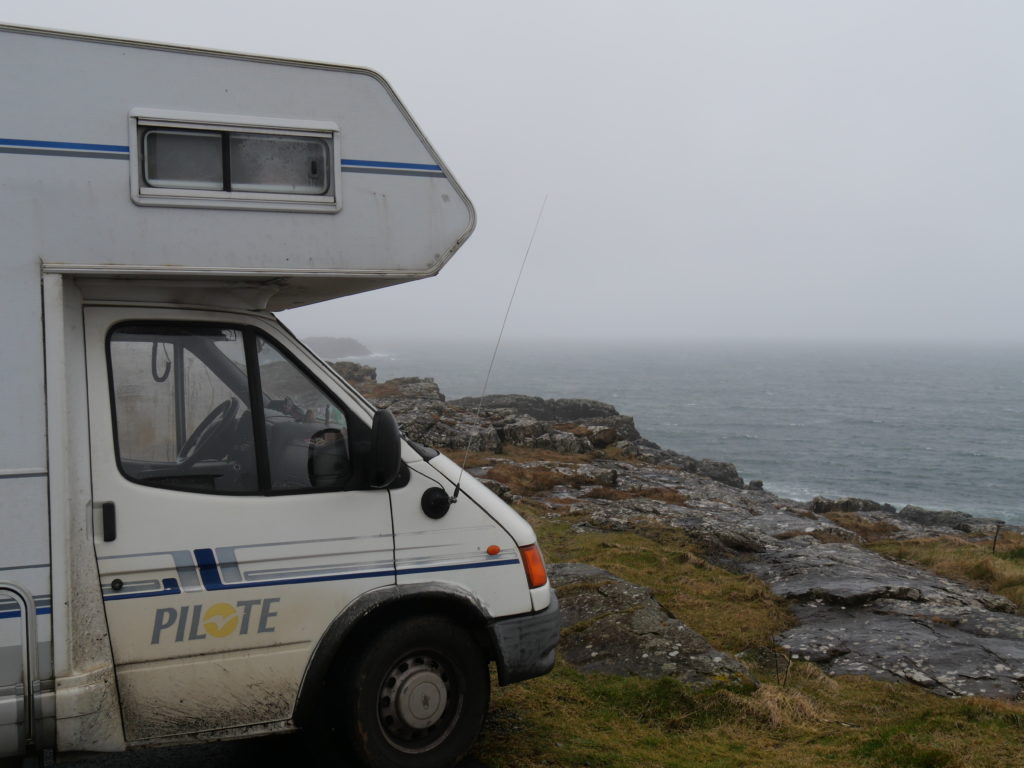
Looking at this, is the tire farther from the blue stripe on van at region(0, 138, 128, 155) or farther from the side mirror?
the blue stripe on van at region(0, 138, 128, 155)

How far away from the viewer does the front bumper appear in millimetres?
5161

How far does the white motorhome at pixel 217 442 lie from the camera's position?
4.13m

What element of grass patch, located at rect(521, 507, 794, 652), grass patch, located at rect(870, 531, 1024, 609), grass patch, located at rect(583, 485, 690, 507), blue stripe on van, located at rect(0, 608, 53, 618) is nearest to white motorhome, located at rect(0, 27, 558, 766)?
blue stripe on van, located at rect(0, 608, 53, 618)

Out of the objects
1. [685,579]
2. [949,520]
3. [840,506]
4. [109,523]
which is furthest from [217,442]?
[949,520]

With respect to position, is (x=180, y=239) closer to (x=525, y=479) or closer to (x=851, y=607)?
(x=851, y=607)

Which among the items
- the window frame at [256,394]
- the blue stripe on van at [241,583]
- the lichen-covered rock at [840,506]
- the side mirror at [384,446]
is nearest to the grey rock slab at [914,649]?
the blue stripe on van at [241,583]

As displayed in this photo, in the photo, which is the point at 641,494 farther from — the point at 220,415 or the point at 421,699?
the point at 220,415

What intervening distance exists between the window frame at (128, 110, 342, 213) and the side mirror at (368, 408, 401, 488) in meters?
1.21

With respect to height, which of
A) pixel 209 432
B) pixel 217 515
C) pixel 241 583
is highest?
pixel 209 432

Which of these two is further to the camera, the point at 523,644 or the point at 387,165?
the point at 523,644

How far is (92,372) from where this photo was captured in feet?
14.5

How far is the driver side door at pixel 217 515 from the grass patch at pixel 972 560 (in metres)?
11.5

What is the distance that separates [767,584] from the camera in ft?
41.0

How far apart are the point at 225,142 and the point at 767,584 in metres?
10.6
